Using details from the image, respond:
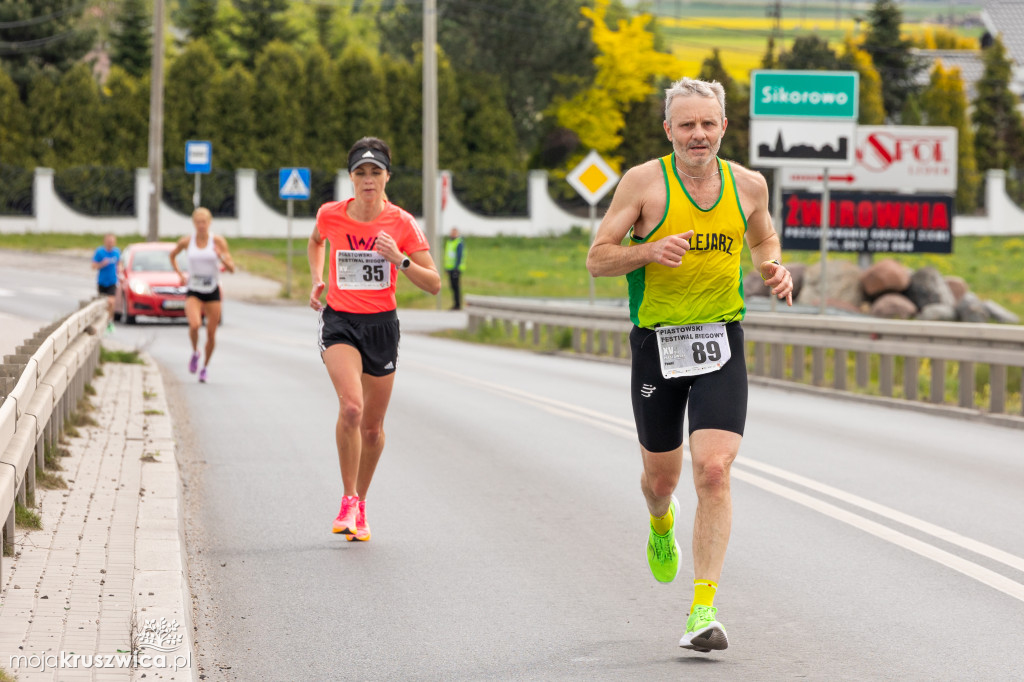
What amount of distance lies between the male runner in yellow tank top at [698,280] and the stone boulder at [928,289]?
90.1 ft

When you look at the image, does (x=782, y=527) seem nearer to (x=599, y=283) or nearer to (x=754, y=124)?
(x=754, y=124)

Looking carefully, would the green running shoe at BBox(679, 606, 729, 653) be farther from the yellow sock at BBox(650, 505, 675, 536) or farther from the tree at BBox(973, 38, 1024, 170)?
the tree at BBox(973, 38, 1024, 170)

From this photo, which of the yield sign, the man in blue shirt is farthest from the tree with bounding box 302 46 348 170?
the yield sign

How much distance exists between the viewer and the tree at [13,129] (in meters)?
56.3

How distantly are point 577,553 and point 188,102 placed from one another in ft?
175

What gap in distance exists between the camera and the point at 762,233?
6.20 m

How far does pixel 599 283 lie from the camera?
151 ft

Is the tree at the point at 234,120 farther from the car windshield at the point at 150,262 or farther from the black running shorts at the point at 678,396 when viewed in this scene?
the black running shorts at the point at 678,396

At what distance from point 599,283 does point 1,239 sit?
779 inches

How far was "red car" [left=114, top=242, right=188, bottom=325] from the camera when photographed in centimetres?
2839

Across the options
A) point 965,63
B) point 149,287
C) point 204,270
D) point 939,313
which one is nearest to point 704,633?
point 204,270

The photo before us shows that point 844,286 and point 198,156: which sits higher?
point 198,156

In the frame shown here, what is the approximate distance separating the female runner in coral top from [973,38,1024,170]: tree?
246 ft

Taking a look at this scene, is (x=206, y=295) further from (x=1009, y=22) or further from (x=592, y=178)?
(x=1009, y=22)
